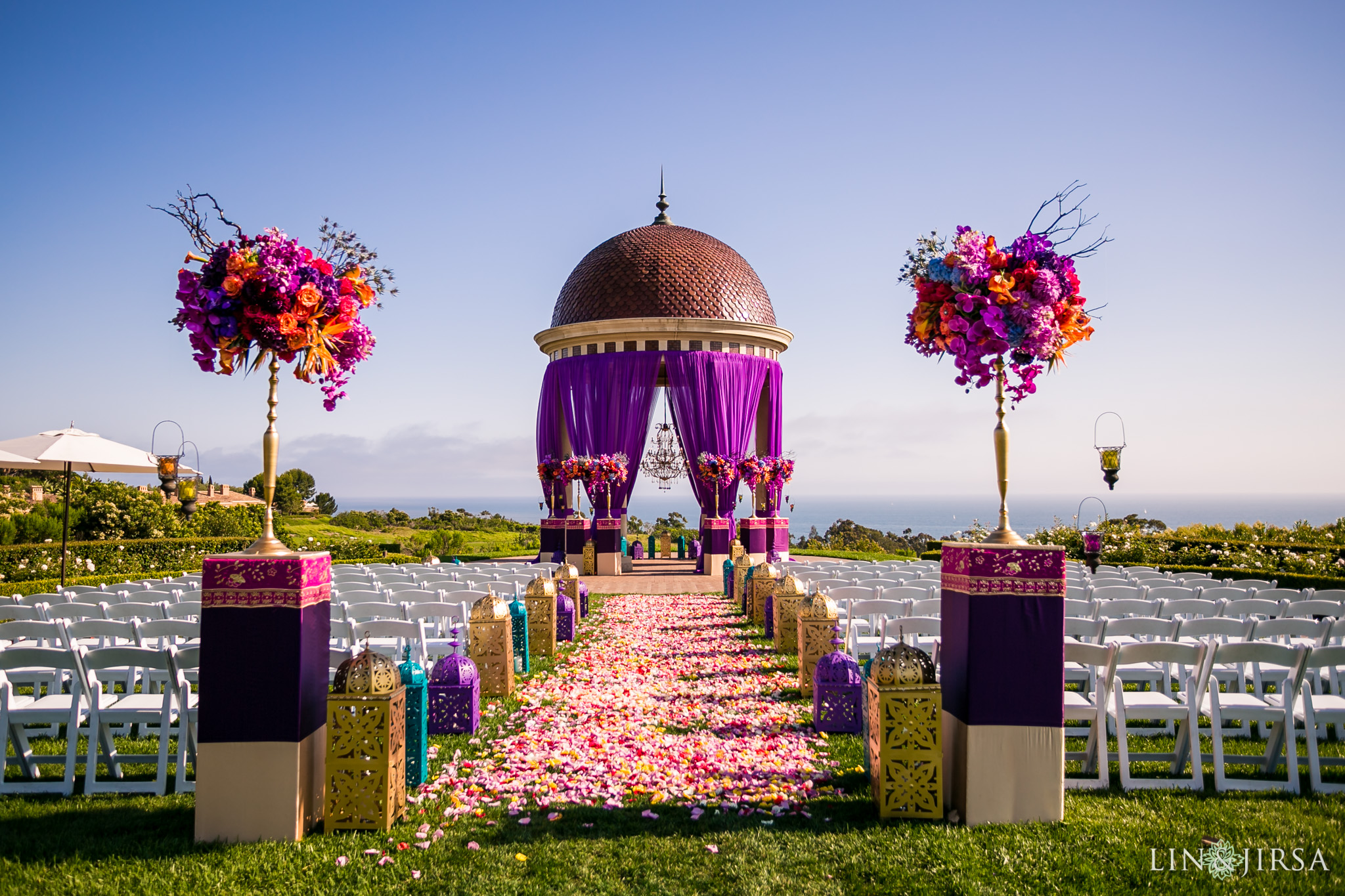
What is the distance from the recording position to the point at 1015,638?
4.39m

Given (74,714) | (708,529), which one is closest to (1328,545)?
Result: (708,529)

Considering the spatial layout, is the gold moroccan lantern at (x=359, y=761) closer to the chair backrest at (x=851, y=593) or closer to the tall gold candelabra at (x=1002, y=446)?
the tall gold candelabra at (x=1002, y=446)

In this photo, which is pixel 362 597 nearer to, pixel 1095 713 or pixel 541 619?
pixel 541 619

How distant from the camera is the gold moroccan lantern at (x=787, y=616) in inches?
368

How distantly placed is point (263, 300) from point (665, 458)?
19.4 meters

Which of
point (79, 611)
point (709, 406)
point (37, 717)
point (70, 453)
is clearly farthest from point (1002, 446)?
point (709, 406)

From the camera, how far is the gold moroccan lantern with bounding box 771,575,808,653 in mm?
9344

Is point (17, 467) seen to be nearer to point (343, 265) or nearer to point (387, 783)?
point (343, 265)

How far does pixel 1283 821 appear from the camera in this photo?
4.21 metres

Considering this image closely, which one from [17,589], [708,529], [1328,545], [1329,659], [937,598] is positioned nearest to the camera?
[1329,659]

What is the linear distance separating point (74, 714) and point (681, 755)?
3829 millimetres

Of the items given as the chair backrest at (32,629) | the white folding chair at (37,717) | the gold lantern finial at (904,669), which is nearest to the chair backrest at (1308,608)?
the gold lantern finial at (904,669)

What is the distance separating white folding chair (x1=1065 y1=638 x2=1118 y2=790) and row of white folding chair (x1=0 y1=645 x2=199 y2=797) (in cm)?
545

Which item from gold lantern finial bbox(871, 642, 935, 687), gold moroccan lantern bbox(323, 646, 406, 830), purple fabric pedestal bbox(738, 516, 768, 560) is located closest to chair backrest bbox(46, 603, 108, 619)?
gold moroccan lantern bbox(323, 646, 406, 830)
